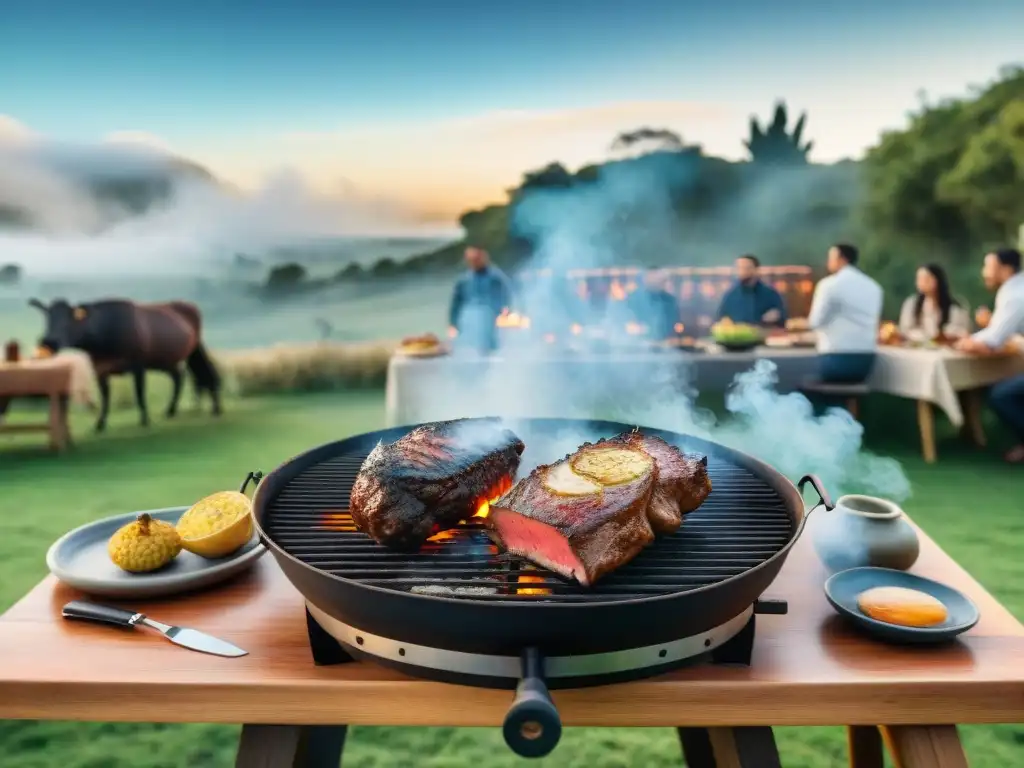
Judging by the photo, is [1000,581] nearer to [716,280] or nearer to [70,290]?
[716,280]

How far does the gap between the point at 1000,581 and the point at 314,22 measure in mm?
12381

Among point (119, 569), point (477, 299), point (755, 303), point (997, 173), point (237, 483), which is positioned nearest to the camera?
point (119, 569)

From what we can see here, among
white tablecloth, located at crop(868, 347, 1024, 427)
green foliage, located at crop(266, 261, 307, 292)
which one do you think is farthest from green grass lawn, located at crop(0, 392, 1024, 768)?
green foliage, located at crop(266, 261, 307, 292)

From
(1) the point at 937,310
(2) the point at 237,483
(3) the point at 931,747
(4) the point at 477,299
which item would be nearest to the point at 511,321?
(4) the point at 477,299

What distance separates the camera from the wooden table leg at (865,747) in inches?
84.3

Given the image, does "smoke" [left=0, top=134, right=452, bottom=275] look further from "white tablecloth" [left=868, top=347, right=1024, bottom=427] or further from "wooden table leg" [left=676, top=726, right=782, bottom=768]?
"wooden table leg" [left=676, top=726, right=782, bottom=768]

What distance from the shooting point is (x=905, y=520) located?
205cm

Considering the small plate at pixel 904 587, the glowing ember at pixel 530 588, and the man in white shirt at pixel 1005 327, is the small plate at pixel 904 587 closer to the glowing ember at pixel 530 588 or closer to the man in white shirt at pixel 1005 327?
the glowing ember at pixel 530 588

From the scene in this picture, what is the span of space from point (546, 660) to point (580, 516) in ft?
1.03

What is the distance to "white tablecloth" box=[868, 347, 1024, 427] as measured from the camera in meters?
6.54

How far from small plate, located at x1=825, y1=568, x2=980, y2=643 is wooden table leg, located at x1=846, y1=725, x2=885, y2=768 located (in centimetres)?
57

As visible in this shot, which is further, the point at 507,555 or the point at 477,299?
the point at 477,299

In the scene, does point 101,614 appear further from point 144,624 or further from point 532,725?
point 532,725

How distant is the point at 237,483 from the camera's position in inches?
251
